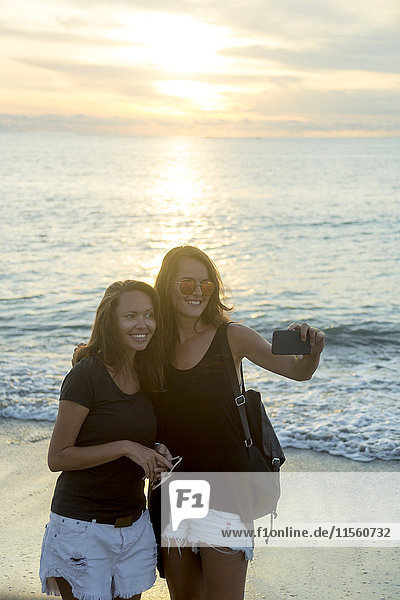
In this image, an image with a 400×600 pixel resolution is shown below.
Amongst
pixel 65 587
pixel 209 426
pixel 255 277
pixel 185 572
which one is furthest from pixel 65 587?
pixel 255 277

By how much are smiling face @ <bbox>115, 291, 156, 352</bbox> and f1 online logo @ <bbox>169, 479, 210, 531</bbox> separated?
0.75 metres

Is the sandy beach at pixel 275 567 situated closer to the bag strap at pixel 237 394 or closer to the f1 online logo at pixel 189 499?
the f1 online logo at pixel 189 499

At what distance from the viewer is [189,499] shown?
3416mm

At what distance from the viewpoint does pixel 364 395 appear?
10.0m

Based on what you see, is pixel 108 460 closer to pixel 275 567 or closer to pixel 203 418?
pixel 203 418

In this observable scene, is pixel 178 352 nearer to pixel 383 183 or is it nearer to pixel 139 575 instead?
pixel 139 575

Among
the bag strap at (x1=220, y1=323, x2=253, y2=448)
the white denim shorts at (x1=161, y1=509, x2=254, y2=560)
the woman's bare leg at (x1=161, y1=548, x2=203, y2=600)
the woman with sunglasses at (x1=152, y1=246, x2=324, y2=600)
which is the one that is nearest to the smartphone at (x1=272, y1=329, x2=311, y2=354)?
the woman with sunglasses at (x1=152, y1=246, x2=324, y2=600)

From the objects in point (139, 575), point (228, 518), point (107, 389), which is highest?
point (107, 389)

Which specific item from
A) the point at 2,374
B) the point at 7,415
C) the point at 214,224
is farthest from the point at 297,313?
the point at 214,224

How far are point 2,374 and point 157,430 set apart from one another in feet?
27.0

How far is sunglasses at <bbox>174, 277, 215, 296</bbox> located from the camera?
3.55 meters

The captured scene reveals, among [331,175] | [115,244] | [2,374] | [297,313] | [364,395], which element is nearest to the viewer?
[364,395]

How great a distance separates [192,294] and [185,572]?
145cm

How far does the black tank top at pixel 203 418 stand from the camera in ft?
11.1
